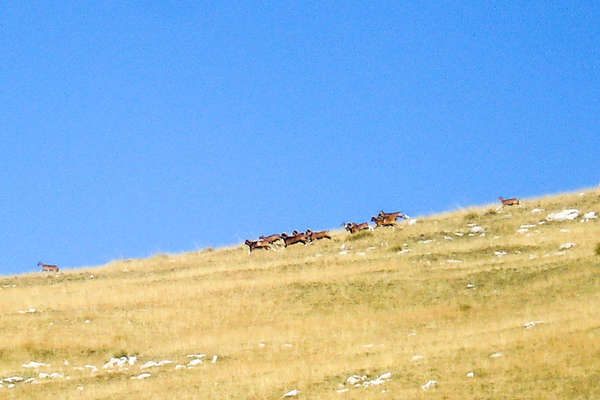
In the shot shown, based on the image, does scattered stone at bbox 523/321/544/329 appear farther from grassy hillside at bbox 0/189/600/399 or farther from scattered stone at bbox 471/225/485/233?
scattered stone at bbox 471/225/485/233

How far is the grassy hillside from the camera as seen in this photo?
2084 centimetres

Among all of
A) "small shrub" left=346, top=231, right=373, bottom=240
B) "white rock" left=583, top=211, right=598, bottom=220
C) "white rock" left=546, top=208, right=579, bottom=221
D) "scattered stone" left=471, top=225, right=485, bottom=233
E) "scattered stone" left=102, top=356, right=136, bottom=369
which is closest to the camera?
"scattered stone" left=102, top=356, right=136, bottom=369

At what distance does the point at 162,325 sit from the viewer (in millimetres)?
31203

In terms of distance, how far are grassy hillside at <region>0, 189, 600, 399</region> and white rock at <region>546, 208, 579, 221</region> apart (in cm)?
46

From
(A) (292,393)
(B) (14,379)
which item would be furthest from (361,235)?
(A) (292,393)

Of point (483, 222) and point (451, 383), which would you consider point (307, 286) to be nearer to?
point (483, 222)

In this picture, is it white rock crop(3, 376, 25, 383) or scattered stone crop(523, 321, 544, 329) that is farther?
white rock crop(3, 376, 25, 383)

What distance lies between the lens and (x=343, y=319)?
3023 cm

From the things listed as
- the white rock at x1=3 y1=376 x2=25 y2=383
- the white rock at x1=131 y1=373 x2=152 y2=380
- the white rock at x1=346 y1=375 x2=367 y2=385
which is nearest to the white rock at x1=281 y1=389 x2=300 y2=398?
the white rock at x1=346 y1=375 x2=367 y2=385

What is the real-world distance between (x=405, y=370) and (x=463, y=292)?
1040cm

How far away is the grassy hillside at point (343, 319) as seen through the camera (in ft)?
68.4

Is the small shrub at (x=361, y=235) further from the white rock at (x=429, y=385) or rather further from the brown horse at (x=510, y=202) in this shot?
the white rock at (x=429, y=385)

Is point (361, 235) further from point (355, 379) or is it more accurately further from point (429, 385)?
point (429, 385)

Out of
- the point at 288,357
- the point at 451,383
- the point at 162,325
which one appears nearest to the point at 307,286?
the point at 162,325
